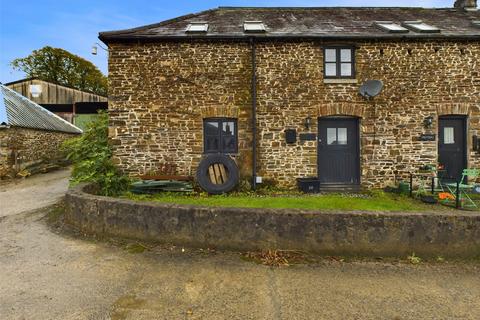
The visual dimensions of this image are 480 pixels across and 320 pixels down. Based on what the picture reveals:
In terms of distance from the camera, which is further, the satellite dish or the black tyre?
the satellite dish

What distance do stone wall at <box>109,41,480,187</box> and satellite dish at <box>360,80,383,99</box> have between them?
27 centimetres

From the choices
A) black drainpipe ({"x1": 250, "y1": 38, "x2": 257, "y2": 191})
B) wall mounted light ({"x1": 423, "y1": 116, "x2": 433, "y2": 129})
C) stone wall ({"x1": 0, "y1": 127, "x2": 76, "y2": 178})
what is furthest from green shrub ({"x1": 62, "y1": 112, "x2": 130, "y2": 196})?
wall mounted light ({"x1": 423, "y1": 116, "x2": 433, "y2": 129})

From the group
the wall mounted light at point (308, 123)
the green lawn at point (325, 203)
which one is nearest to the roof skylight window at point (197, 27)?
the wall mounted light at point (308, 123)

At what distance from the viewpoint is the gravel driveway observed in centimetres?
317

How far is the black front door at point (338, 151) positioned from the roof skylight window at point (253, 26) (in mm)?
3702

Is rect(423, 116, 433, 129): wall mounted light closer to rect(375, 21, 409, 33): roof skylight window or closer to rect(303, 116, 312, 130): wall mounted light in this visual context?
rect(375, 21, 409, 33): roof skylight window

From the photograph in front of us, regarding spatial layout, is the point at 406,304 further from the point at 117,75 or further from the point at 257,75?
the point at 117,75

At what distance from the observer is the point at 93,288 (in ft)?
12.1

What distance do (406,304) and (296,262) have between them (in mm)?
1518

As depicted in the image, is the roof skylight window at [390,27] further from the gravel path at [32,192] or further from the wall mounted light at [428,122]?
the gravel path at [32,192]

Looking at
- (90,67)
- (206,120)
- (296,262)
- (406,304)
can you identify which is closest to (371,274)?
(406,304)

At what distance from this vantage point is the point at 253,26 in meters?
10.0


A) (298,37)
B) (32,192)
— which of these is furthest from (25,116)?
(298,37)

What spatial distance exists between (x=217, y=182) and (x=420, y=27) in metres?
8.79
